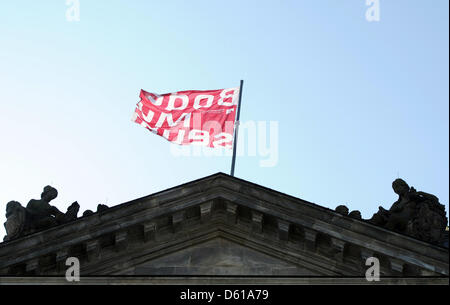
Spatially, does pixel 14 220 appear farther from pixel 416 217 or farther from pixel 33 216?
pixel 416 217

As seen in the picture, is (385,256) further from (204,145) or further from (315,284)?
(204,145)

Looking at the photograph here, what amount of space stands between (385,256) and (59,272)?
7026 mm

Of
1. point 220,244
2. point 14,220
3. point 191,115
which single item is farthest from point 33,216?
point 191,115

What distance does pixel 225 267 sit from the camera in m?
19.2

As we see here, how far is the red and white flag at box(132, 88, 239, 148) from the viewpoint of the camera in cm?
2306

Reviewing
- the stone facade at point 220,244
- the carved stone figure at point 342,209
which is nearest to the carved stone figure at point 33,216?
the stone facade at point 220,244

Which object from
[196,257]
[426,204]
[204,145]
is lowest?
[196,257]

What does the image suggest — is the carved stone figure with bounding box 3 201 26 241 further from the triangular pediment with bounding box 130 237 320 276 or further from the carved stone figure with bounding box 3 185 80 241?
the triangular pediment with bounding box 130 237 320 276

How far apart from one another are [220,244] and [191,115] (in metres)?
4.87

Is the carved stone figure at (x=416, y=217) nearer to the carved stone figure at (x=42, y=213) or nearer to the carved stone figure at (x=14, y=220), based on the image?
the carved stone figure at (x=42, y=213)

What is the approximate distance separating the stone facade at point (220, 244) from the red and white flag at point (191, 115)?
304cm

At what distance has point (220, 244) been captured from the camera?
19875 millimetres

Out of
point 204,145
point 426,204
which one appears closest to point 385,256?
point 426,204

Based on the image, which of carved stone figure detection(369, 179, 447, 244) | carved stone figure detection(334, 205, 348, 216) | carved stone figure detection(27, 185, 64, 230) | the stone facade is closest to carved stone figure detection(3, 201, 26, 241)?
carved stone figure detection(27, 185, 64, 230)
